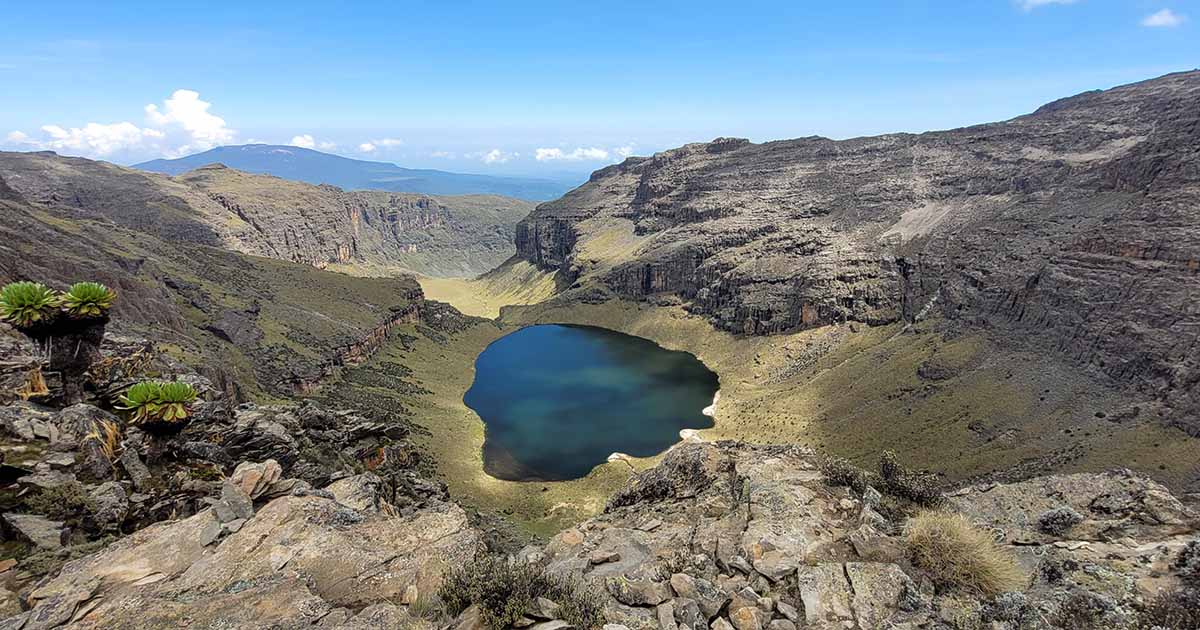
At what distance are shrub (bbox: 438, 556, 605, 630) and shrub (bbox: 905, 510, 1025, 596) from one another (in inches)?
316

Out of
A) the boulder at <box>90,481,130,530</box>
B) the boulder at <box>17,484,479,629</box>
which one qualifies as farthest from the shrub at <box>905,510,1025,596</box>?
the boulder at <box>90,481,130,530</box>

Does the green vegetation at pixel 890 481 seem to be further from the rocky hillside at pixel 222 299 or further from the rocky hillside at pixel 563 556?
the rocky hillside at pixel 222 299

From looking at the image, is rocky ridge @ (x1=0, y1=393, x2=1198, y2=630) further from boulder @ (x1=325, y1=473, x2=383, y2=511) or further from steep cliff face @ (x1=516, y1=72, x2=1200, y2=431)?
steep cliff face @ (x1=516, y1=72, x2=1200, y2=431)

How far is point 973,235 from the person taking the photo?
3814 inches

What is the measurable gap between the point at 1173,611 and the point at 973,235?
105m

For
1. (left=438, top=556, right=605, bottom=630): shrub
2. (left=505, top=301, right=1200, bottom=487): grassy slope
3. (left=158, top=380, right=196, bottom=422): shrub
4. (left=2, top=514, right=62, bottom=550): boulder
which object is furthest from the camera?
(left=505, top=301, right=1200, bottom=487): grassy slope

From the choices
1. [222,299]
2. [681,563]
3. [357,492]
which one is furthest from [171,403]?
[222,299]

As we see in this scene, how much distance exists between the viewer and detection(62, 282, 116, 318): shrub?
18.2 metres

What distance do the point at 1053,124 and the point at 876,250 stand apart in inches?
2075

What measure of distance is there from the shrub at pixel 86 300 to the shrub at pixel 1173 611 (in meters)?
28.5

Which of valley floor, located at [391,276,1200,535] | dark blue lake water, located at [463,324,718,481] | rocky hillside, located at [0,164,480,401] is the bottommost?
dark blue lake water, located at [463,324,718,481]

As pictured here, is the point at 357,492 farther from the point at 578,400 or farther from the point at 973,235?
the point at 973,235

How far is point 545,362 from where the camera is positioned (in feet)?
398

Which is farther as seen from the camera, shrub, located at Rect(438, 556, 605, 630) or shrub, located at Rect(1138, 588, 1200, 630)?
shrub, located at Rect(438, 556, 605, 630)
